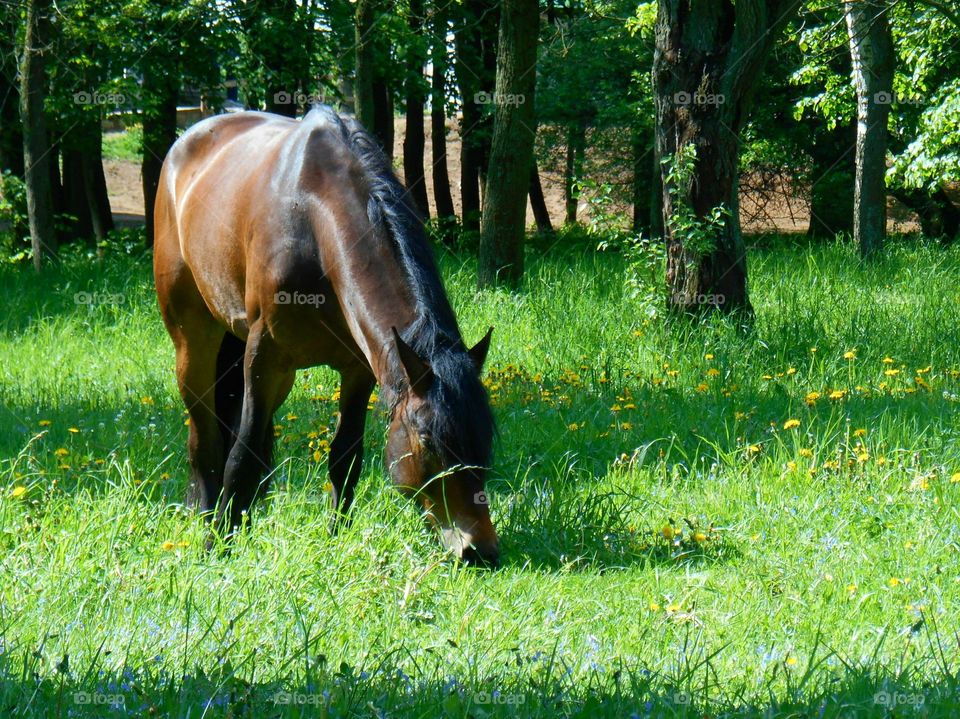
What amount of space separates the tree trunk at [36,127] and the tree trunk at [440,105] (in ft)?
23.0

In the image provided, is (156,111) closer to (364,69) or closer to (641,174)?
(364,69)

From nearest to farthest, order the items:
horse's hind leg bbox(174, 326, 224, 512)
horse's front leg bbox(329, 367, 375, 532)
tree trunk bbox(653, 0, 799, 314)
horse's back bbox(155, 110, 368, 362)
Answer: horse's back bbox(155, 110, 368, 362), horse's front leg bbox(329, 367, 375, 532), horse's hind leg bbox(174, 326, 224, 512), tree trunk bbox(653, 0, 799, 314)

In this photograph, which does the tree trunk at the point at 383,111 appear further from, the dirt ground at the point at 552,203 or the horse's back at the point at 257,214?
the horse's back at the point at 257,214

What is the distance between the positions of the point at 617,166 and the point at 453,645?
2136 centimetres

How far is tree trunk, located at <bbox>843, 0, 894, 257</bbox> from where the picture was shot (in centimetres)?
1379

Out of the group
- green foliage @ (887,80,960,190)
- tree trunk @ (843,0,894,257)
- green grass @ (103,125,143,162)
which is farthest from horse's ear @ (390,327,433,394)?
green grass @ (103,125,143,162)

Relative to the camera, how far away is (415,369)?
13.9 ft

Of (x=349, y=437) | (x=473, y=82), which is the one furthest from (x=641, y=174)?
(x=349, y=437)

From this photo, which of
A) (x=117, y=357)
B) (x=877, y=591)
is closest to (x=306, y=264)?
(x=877, y=591)

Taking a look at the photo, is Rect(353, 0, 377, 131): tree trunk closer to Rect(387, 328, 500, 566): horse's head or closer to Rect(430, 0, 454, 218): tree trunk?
Rect(430, 0, 454, 218): tree trunk

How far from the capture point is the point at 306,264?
4945 millimetres

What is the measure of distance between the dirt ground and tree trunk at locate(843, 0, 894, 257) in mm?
8497

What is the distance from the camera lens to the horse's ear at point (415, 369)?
4.19m

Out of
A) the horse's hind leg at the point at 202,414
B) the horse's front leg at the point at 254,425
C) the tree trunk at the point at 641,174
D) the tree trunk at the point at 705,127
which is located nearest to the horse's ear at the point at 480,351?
the horse's front leg at the point at 254,425
